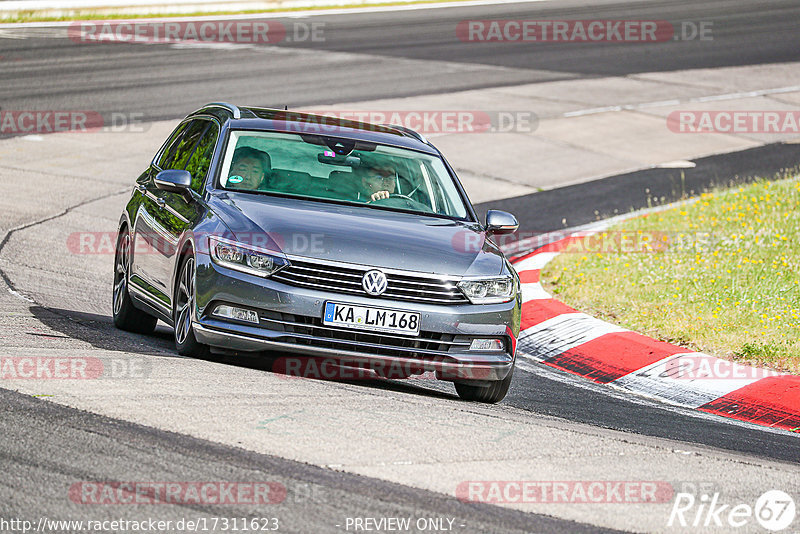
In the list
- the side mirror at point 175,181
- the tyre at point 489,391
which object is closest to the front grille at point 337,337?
the tyre at point 489,391

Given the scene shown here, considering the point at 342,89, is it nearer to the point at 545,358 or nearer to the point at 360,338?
the point at 545,358

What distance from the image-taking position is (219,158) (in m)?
8.51

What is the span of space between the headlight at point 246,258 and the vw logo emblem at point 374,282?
46cm

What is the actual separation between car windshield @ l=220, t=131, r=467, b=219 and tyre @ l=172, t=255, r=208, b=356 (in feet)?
2.56

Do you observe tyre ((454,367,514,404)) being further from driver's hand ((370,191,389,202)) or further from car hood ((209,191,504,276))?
driver's hand ((370,191,389,202))

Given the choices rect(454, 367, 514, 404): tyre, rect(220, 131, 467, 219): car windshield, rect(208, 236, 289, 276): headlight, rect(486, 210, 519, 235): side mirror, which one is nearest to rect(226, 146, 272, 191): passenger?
rect(220, 131, 467, 219): car windshield

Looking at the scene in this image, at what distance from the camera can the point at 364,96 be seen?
22.7m

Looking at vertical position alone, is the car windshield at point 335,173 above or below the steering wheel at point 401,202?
above

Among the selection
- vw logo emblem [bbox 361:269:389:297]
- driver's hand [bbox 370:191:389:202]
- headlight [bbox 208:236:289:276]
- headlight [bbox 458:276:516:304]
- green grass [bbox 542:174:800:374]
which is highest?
driver's hand [bbox 370:191:389:202]

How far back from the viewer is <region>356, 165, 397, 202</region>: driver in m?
8.48

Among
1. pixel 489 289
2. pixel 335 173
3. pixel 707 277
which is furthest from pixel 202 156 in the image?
pixel 707 277

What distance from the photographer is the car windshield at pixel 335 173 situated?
Answer: 836 centimetres

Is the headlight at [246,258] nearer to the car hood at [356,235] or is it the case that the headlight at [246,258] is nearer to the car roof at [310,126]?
the car hood at [356,235]

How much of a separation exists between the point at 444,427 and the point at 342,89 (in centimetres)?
1762
